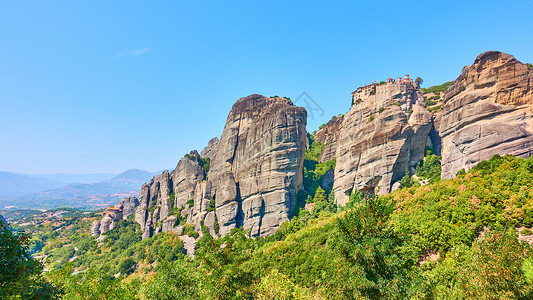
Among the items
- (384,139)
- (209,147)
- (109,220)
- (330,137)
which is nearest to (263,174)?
(384,139)

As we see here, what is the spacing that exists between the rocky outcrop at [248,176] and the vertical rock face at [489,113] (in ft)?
113

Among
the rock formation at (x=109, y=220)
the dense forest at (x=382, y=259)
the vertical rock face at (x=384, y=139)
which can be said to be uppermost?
the vertical rock face at (x=384, y=139)

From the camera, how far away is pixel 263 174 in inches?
2655

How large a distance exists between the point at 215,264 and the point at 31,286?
9464 millimetres

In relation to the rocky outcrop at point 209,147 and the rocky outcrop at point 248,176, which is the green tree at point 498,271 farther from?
the rocky outcrop at point 209,147

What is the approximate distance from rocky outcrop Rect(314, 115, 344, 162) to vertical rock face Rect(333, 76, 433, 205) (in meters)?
27.5

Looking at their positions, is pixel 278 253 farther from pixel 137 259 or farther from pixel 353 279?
pixel 137 259

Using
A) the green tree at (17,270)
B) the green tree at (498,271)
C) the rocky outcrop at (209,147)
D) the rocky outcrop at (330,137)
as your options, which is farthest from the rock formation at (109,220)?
the green tree at (498,271)

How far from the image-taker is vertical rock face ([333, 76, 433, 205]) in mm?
55812

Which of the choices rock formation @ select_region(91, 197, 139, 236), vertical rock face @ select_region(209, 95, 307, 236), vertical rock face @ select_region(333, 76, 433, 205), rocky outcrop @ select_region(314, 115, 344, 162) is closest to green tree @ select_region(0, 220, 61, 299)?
vertical rock face @ select_region(209, 95, 307, 236)

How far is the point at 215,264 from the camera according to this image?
1739cm

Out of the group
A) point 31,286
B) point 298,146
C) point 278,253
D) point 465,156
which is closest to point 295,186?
point 298,146

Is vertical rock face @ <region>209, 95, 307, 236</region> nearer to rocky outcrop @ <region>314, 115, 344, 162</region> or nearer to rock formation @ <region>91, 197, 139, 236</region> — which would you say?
rocky outcrop @ <region>314, 115, 344, 162</region>

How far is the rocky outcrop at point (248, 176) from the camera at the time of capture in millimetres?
65562
